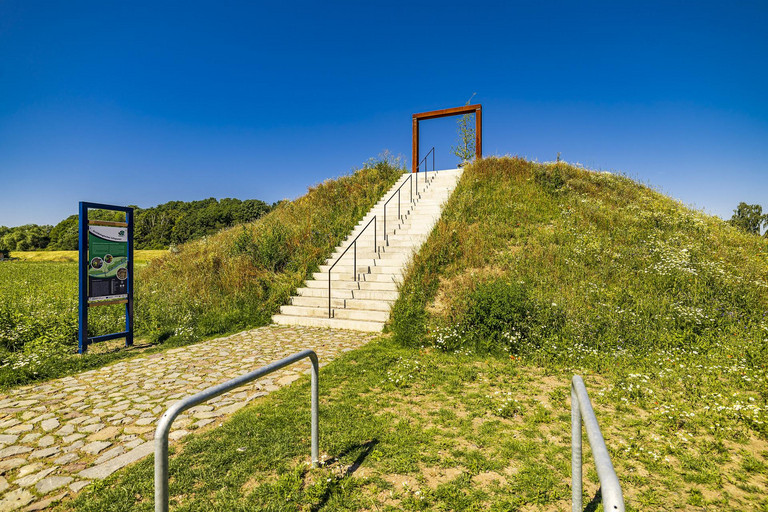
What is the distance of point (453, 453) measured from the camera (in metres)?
3.38

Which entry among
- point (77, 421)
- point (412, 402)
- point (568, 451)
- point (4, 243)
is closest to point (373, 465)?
point (412, 402)

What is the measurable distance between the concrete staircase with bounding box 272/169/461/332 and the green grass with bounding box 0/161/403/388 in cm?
59

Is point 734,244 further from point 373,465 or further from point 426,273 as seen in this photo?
point 373,465

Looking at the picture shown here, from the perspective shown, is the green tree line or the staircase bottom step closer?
the staircase bottom step

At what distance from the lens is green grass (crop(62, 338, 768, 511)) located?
2760 millimetres

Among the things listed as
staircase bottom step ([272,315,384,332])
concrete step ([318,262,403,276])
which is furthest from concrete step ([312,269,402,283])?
staircase bottom step ([272,315,384,332])

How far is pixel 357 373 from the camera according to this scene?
5559 mm

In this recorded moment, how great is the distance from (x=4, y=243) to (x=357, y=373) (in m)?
87.7

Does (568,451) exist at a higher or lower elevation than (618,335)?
lower

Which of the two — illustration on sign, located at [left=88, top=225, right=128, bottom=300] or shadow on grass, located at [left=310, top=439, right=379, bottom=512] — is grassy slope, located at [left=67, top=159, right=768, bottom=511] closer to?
shadow on grass, located at [left=310, top=439, right=379, bottom=512]

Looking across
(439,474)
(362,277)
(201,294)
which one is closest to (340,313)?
(362,277)

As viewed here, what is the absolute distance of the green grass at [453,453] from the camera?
9.05 ft

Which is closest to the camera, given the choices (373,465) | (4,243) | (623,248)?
(373,465)

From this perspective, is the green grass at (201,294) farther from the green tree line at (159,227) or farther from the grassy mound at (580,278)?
the green tree line at (159,227)
